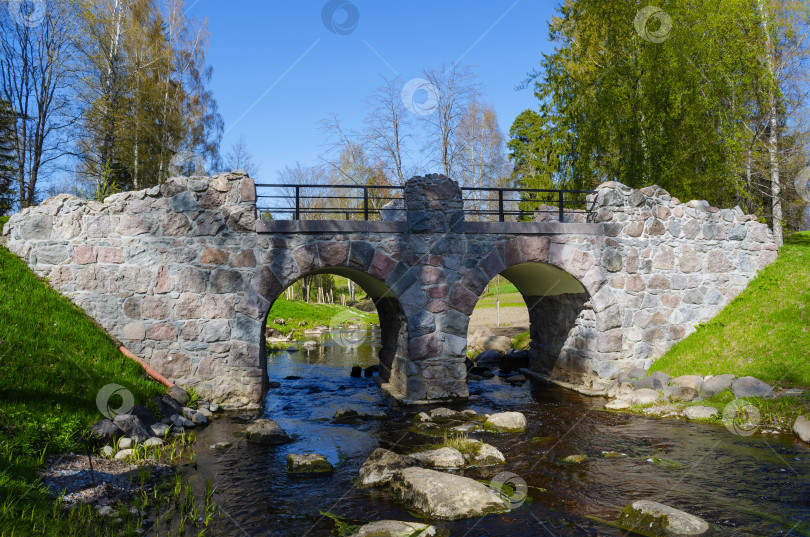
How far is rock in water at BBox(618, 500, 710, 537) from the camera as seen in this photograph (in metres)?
5.98

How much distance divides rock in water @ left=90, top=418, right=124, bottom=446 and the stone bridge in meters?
3.14

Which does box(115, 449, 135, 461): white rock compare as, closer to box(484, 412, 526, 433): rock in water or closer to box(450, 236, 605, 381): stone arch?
box(484, 412, 526, 433): rock in water

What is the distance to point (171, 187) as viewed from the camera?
11.6 meters

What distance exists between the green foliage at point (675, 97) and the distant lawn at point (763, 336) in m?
3.99

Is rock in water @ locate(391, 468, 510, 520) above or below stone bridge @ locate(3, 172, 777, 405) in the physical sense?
below

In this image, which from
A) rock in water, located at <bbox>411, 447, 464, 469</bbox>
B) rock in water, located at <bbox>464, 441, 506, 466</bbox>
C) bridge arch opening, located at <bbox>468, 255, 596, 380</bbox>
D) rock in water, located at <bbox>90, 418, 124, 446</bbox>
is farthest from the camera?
bridge arch opening, located at <bbox>468, 255, 596, 380</bbox>

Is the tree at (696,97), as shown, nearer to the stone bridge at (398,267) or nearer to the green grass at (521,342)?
the stone bridge at (398,267)

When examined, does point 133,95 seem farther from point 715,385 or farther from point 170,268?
point 715,385

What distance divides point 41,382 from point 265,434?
139 inches

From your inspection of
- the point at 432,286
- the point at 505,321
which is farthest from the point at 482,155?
the point at 432,286

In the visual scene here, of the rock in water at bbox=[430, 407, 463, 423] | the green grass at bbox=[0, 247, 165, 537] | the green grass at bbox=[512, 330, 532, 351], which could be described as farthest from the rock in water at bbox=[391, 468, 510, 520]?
the green grass at bbox=[512, 330, 532, 351]

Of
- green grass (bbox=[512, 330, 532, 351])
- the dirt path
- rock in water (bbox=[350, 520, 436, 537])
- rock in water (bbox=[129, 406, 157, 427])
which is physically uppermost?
the dirt path

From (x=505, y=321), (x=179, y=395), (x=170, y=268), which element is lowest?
(x=179, y=395)

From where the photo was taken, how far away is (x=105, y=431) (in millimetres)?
8281
